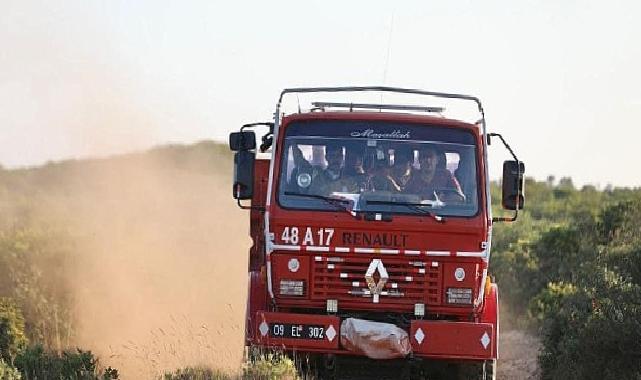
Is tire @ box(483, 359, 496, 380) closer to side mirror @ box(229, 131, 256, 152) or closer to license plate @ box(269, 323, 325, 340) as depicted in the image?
license plate @ box(269, 323, 325, 340)

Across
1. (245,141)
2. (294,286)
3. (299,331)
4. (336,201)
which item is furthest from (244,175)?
(299,331)

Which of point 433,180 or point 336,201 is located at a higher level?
point 433,180

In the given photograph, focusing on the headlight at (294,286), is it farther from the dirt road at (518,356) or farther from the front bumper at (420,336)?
the dirt road at (518,356)

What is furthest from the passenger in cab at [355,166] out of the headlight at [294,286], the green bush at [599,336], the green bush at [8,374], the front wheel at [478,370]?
the green bush at [8,374]

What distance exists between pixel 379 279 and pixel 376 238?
414mm

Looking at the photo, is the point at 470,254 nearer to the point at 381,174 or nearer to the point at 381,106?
the point at 381,174

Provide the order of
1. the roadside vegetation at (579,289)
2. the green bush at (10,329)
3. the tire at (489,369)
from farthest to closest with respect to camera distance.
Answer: the green bush at (10,329)
the roadside vegetation at (579,289)
the tire at (489,369)

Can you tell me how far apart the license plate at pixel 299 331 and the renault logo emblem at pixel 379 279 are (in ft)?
2.04

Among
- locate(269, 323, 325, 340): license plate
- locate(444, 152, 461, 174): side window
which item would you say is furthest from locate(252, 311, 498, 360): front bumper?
locate(444, 152, 461, 174): side window

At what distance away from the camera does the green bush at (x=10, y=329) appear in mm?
20891

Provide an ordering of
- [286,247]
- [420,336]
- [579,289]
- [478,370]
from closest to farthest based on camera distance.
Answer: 1. [420,336]
2. [286,247]
3. [478,370]
4. [579,289]

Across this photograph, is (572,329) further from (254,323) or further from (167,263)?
(167,263)

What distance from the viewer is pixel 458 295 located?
42.2 feet

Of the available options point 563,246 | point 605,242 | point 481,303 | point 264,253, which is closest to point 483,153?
point 481,303
